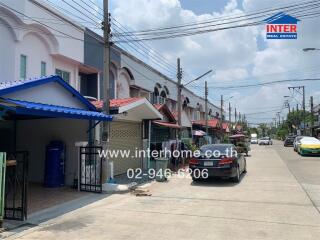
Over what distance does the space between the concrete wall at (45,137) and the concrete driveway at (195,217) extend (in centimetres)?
297

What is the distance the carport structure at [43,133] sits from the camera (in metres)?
9.41

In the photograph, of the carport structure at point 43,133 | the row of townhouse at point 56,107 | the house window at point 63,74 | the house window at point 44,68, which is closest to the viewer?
the carport structure at point 43,133

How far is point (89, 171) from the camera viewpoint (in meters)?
13.1

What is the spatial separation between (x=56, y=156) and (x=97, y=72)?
823cm

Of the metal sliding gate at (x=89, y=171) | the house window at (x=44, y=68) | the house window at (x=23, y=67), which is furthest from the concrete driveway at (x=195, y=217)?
the house window at (x=44, y=68)

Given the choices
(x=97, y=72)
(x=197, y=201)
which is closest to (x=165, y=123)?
(x=97, y=72)

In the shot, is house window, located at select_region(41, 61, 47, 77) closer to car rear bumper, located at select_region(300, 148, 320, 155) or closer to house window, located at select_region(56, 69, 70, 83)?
house window, located at select_region(56, 69, 70, 83)

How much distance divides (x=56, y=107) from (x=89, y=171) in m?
2.98

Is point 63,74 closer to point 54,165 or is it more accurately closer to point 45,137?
point 45,137

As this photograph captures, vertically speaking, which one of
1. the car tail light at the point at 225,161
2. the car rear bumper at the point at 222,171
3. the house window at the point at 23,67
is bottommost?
the car rear bumper at the point at 222,171

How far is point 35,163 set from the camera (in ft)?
49.0

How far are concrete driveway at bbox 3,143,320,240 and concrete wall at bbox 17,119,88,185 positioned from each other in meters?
2.97

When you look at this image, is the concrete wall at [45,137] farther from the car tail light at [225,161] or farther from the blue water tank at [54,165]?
the car tail light at [225,161]

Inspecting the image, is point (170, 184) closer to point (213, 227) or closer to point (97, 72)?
point (213, 227)
